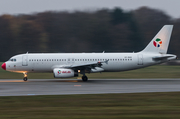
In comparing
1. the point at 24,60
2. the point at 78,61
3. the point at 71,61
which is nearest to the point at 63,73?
the point at 71,61

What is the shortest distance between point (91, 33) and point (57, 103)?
6454 centimetres

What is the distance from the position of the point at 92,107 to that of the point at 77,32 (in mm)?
66732

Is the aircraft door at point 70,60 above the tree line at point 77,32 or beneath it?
beneath

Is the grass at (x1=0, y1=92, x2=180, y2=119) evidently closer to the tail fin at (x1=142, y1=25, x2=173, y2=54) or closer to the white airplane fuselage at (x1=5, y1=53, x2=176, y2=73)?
the white airplane fuselage at (x1=5, y1=53, x2=176, y2=73)

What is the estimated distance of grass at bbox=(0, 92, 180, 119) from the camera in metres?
11.8

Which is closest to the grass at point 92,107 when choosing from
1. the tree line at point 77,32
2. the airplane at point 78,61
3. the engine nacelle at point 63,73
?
the engine nacelle at point 63,73

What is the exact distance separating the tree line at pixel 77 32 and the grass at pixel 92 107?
5462 cm

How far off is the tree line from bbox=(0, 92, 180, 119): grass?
179 ft

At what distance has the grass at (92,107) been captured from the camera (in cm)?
1176

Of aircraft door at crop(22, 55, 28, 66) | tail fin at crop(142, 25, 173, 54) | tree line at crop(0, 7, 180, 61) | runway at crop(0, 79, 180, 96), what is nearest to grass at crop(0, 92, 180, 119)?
runway at crop(0, 79, 180, 96)

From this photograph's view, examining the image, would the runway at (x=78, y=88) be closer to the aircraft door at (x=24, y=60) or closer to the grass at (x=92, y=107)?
the grass at (x=92, y=107)

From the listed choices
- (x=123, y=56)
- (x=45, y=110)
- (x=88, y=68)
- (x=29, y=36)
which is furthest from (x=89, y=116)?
(x=29, y=36)

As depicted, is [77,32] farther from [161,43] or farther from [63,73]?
[63,73]

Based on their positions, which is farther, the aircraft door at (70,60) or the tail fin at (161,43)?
the tail fin at (161,43)
